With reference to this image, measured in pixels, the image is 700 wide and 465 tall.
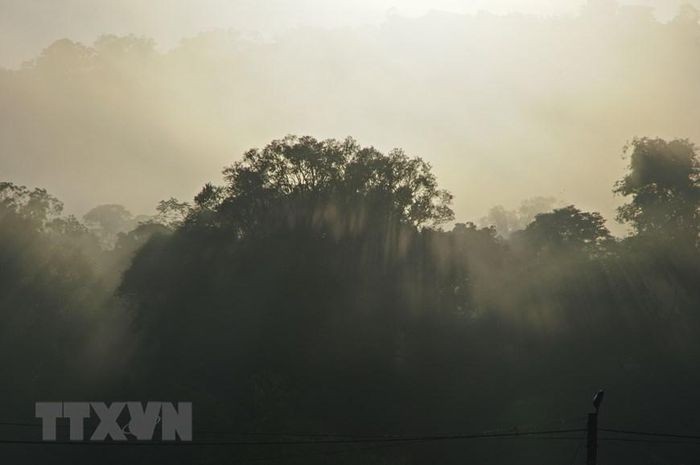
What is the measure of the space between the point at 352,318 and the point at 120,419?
860 inches

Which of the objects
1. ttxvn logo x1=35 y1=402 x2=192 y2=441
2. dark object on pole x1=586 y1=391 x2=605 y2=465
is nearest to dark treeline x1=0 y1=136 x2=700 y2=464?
ttxvn logo x1=35 y1=402 x2=192 y2=441

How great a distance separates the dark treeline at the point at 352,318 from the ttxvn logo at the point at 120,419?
1.19 metres

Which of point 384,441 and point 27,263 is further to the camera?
point 27,263

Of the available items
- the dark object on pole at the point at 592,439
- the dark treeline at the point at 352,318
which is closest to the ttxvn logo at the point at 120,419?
the dark treeline at the point at 352,318

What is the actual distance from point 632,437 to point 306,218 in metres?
34.3

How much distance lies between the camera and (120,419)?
5428 cm

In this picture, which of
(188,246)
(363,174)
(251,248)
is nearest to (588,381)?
(363,174)

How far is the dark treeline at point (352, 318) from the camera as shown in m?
58.2

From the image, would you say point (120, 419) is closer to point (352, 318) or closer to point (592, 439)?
point (352, 318)

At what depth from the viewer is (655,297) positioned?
76.7 meters

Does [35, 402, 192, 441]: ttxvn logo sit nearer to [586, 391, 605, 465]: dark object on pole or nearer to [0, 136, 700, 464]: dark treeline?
[0, 136, 700, 464]: dark treeline

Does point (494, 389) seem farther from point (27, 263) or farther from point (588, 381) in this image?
point (27, 263)

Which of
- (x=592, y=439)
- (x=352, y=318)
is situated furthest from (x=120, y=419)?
(x=592, y=439)

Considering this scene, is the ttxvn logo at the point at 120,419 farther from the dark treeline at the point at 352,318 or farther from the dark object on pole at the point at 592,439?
the dark object on pole at the point at 592,439
